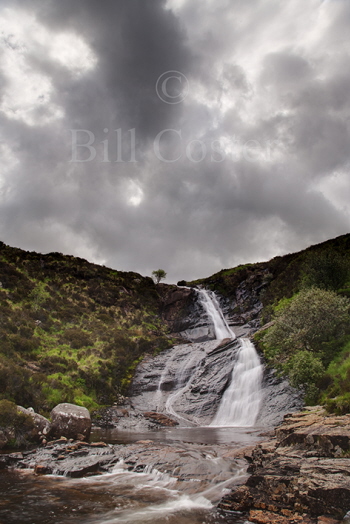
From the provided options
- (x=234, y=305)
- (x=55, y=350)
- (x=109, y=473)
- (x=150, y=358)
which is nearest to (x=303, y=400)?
(x=109, y=473)

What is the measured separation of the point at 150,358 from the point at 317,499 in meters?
36.7

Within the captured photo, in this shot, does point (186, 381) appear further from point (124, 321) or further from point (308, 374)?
point (124, 321)

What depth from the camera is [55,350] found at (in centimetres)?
3631

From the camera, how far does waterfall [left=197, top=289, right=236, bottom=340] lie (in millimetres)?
58106

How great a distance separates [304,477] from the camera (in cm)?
895

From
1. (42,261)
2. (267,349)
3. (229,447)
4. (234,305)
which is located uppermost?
(42,261)

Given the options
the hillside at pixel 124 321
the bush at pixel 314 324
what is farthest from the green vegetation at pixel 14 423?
the bush at pixel 314 324

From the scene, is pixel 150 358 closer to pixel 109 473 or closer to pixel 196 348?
pixel 196 348

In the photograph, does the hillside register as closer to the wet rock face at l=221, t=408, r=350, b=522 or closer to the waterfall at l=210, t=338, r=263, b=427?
the waterfall at l=210, t=338, r=263, b=427

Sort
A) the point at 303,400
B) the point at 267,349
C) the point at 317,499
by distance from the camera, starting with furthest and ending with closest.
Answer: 1. the point at 267,349
2. the point at 303,400
3. the point at 317,499

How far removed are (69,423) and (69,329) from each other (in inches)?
1046

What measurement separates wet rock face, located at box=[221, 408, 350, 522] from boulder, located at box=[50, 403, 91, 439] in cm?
1085

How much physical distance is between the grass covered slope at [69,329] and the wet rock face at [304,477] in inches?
734

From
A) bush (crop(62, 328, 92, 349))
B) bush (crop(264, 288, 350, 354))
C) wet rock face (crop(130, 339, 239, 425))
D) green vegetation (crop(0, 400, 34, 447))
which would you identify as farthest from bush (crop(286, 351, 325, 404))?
bush (crop(62, 328, 92, 349))
